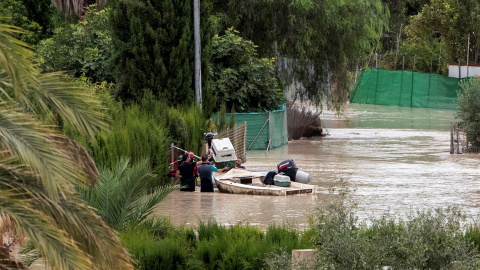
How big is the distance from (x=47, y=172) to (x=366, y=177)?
1884 centimetres

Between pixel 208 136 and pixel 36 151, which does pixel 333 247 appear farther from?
pixel 208 136

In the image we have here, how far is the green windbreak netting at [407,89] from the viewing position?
61750 mm

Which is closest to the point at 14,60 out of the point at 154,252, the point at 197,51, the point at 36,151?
the point at 36,151

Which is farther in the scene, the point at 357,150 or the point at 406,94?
the point at 406,94

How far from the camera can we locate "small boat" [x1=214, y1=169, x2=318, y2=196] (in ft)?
64.0

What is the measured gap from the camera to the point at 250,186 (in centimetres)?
1981

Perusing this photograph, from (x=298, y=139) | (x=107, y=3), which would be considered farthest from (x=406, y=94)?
(x=107, y=3)

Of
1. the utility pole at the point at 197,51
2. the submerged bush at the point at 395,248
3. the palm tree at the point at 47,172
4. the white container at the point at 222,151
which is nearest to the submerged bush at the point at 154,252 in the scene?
the submerged bush at the point at 395,248

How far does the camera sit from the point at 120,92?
88.6 feet

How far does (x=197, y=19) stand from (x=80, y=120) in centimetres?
1894

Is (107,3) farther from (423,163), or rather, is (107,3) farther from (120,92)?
(423,163)

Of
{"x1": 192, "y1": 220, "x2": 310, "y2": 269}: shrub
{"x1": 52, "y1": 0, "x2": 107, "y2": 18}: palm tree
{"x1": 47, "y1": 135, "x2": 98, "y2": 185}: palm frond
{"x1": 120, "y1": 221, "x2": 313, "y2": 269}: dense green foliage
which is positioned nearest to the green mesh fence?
{"x1": 52, "y1": 0, "x2": 107, "y2": 18}: palm tree

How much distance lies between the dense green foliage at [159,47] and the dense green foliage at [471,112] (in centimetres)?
1089

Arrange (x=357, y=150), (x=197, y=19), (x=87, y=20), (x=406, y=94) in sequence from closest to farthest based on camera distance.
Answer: (x=197, y=19), (x=87, y=20), (x=357, y=150), (x=406, y=94)
